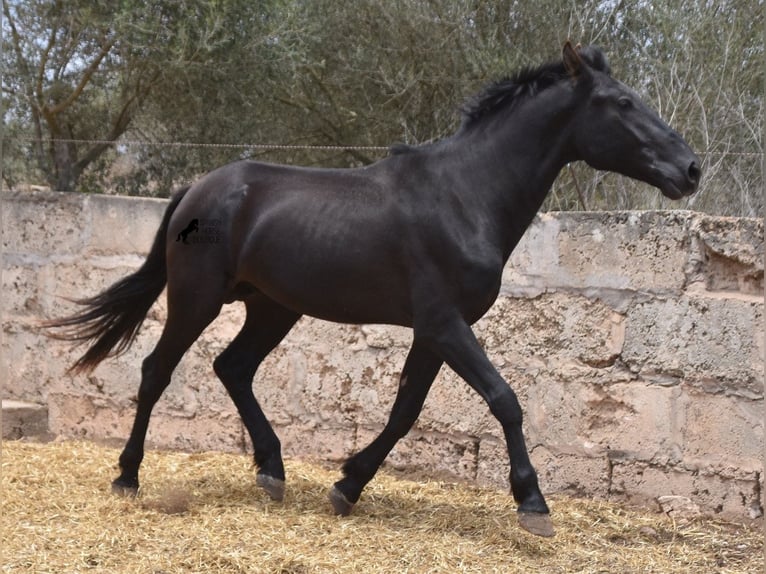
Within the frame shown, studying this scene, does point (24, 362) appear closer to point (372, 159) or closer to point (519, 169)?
point (372, 159)

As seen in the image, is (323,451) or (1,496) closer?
(1,496)

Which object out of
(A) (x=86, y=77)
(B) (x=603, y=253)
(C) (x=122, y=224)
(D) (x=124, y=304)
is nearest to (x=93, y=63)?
(A) (x=86, y=77)

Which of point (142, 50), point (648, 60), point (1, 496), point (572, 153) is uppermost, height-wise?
point (648, 60)

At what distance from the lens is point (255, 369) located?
4359 millimetres

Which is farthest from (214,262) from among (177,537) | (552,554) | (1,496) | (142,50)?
(142,50)

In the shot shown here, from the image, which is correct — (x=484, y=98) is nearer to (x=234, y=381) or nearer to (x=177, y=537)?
(x=234, y=381)

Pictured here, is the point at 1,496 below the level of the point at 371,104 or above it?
below

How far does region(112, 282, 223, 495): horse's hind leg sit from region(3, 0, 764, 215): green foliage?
2.61m

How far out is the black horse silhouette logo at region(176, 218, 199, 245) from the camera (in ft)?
13.4

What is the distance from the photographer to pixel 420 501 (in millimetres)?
4387

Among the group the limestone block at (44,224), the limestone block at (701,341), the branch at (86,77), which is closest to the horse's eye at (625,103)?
the limestone block at (701,341)

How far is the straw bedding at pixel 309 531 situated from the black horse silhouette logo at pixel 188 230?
1.17 meters

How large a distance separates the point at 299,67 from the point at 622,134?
444 cm

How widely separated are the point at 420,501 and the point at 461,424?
595 millimetres
